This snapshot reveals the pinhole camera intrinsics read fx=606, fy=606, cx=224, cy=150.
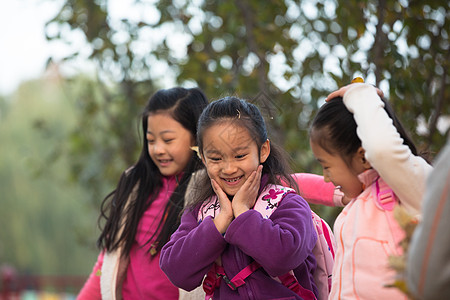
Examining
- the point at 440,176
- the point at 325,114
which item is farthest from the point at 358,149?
the point at 440,176

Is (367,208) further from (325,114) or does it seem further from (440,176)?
(440,176)

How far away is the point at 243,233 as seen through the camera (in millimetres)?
1733

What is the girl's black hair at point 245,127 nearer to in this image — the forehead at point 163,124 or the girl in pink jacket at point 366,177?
the girl in pink jacket at point 366,177

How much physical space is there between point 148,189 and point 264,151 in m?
0.76

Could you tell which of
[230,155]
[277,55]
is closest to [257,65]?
[277,55]

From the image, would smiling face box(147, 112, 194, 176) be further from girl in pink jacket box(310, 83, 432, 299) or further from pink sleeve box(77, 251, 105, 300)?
girl in pink jacket box(310, 83, 432, 299)

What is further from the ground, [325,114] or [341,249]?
[325,114]

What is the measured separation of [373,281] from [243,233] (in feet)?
1.27

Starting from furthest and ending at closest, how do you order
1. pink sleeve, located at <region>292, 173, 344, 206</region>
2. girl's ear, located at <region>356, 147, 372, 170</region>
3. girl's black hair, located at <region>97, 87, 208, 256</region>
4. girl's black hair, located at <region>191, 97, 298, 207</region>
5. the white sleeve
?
girl's black hair, located at <region>97, 87, 208, 256</region> → pink sleeve, located at <region>292, 173, 344, 206</region> → girl's black hair, located at <region>191, 97, 298, 207</region> → girl's ear, located at <region>356, 147, 372, 170</region> → the white sleeve

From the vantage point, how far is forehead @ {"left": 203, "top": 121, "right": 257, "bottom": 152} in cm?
187

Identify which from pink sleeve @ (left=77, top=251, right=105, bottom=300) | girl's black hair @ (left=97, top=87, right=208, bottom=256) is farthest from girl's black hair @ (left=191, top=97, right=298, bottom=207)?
pink sleeve @ (left=77, top=251, right=105, bottom=300)

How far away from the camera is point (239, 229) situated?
1.74 metres

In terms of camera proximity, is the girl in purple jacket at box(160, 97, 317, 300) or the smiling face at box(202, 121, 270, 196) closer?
the girl in purple jacket at box(160, 97, 317, 300)

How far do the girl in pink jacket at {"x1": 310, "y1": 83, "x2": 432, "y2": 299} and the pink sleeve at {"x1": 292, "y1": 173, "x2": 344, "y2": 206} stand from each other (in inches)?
14.6
